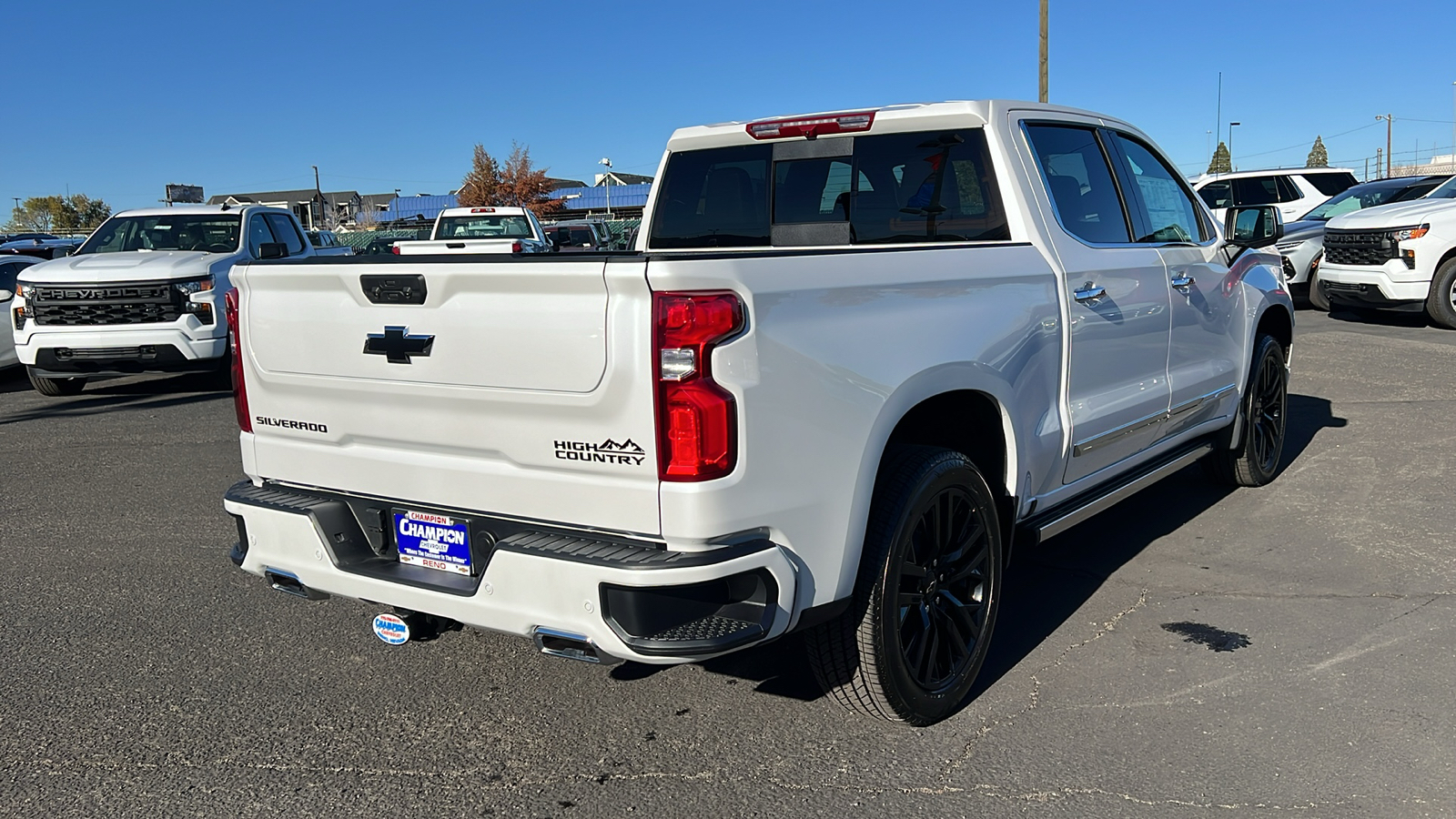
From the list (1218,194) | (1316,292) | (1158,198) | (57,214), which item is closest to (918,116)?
(1158,198)

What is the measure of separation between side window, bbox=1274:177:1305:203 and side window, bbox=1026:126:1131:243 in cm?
1753

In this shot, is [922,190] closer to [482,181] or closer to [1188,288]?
[1188,288]

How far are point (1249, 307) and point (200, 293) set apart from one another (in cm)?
870

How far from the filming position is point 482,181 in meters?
74.3

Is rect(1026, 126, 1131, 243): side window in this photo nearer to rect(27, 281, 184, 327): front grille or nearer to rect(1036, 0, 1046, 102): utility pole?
rect(27, 281, 184, 327): front grille

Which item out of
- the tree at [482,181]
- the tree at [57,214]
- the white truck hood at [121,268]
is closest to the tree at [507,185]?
the tree at [482,181]

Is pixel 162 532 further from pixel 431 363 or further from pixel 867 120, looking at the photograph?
pixel 867 120

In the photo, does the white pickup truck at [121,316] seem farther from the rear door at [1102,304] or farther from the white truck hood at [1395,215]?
the white truck hood at [1395,215]

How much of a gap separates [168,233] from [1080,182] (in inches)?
396

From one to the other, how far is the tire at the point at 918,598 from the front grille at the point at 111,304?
346 inches

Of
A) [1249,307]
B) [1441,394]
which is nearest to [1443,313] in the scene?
[1441,394]

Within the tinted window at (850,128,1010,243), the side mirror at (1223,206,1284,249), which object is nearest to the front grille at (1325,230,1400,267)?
the side mirror at (1223,206,1284,249)

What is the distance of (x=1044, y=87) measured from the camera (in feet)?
75.9

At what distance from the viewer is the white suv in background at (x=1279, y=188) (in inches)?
788
